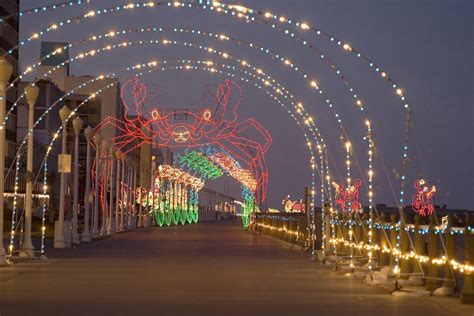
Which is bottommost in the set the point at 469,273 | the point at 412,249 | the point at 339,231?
the point at 469,273

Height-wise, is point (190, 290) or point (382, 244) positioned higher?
point (382, 244)

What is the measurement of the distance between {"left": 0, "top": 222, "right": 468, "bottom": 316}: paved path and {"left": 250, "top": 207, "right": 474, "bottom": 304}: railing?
683 millimetres

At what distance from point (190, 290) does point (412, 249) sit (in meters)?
4.43

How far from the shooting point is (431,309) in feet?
60.7

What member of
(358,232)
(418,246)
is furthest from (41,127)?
(418,246)

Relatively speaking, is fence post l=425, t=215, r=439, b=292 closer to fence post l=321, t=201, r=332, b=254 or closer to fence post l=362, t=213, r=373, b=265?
fence post l=362, t=213, r=373, b=265

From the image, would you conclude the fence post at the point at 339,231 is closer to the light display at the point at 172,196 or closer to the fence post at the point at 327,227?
the fence post at the point at 327,227

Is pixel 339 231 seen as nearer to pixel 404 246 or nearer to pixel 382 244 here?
pixel 382 244

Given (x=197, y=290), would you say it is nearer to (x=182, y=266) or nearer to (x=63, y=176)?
(x=182, y=266)

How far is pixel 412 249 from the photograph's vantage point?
23.8 metres

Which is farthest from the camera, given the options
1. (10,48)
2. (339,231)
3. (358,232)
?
(10,48)

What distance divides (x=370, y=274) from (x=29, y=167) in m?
14.5

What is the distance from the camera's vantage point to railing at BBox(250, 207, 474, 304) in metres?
20.3

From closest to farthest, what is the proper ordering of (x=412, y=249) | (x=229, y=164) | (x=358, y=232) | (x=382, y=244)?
1. (x=412, y=249)
2. (x=382, y=244)
3. (x=358, y=232)
4. (x=229, y=164)
